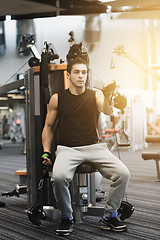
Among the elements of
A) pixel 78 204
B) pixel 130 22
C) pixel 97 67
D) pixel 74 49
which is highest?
pixel 130 22

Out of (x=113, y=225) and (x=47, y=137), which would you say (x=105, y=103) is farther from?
(x=113, y=225)

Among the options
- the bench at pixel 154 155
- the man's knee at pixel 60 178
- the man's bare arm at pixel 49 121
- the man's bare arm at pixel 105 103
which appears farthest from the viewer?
the bench at pixel 154 155

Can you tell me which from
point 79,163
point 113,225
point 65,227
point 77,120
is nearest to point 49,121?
point 77,120

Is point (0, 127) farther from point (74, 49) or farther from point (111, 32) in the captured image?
point (74, 49)

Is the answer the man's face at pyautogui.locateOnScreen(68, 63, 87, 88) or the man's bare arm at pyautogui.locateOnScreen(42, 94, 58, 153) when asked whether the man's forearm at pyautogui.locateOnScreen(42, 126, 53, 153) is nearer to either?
the man's bare arm at pyautogui.locateOnScreen(42, 94, 58, 153)

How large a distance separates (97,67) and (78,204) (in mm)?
9126

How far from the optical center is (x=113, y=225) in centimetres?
221

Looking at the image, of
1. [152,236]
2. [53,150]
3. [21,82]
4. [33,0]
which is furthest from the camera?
[33,0]

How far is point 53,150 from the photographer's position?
2.55 meters

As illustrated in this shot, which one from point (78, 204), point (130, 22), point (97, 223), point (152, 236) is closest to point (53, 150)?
point (78, 204)

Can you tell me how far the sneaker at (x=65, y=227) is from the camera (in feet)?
7.00

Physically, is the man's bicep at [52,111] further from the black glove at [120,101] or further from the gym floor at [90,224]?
the gym floor at [90,224]

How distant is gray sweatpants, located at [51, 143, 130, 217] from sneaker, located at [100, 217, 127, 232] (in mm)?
46

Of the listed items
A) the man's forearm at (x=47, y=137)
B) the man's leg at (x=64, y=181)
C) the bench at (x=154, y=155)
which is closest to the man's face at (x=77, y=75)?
the man's forearm at (x=47, y=137)
